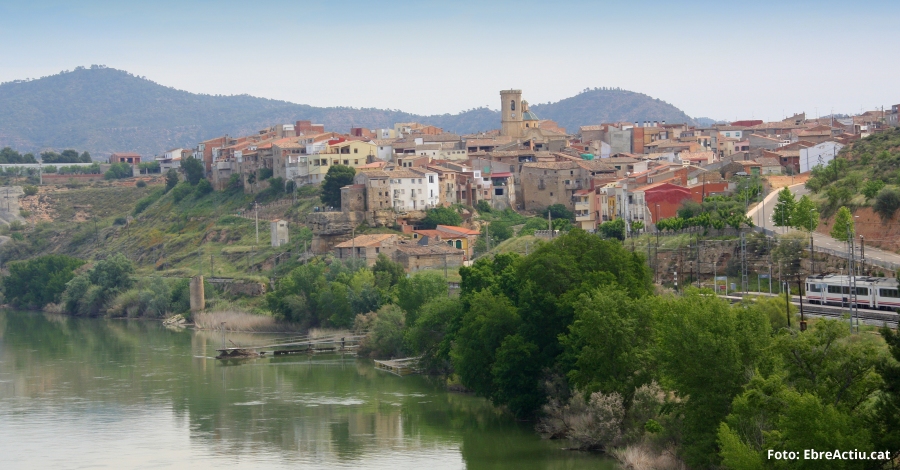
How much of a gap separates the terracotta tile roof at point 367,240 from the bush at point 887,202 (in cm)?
2105

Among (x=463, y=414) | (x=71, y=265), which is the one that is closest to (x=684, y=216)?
(x=463, y=414)

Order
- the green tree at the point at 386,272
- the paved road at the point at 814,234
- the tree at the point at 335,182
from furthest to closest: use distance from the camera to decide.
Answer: the tree at the point at 335,182 → the green tree at the point at 386,272 → the paved road at the point at 814,234

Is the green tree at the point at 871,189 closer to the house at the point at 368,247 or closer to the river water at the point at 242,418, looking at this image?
the river water at the point at 242,418

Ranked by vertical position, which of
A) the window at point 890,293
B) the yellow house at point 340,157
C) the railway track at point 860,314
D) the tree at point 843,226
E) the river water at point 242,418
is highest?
the yellow house at point 340,157

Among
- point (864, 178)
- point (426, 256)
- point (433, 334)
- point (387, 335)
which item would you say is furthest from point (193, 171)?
point (864, 178)

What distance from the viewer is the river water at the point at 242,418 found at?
2480cm

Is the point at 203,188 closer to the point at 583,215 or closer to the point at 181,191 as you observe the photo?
the point at 181,191

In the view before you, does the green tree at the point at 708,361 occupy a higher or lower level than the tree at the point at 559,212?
lower

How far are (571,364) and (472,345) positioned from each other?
338 cm

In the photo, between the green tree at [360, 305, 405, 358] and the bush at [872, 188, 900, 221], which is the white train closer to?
the bush at [872, 188, 900, 221]

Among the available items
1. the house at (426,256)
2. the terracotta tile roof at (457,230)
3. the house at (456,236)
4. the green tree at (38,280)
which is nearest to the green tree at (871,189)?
the house at (426,256)

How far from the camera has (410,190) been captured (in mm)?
54781

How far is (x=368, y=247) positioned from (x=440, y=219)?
521 centimetres

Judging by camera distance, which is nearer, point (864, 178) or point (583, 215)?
point (864, 178)
